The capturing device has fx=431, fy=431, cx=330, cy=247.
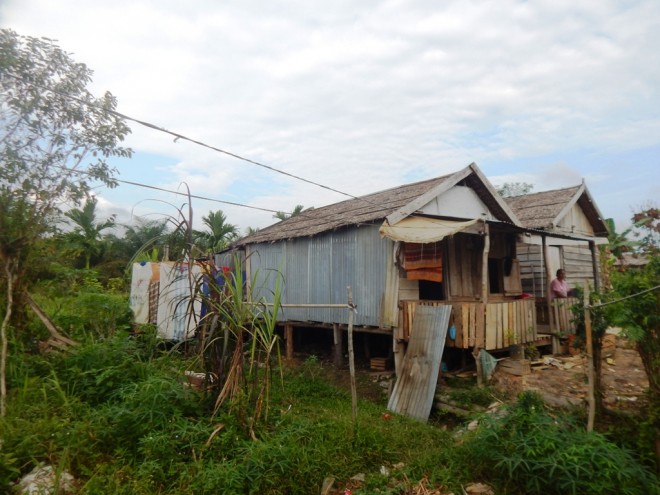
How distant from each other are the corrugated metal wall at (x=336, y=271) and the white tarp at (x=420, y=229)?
1.98ft

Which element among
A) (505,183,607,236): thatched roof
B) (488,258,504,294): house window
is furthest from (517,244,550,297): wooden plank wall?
(488,258,504,294): house window

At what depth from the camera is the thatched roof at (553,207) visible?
12234mm

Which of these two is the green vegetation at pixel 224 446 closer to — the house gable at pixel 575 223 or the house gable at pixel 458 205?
the house gable at pixel 458 205

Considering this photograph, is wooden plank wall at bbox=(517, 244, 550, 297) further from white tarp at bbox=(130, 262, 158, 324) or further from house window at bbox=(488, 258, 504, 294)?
white tarp at bbox=(130, 262, 158, 324)

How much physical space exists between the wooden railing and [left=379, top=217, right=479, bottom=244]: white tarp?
1.47 metres

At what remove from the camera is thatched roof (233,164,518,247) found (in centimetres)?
930

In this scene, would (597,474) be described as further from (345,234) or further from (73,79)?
(73,79)

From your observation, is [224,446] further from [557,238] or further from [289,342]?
[557,238]

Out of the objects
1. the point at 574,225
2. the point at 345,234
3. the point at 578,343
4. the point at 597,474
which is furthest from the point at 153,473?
the point at 574,225

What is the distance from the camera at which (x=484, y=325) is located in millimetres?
7922

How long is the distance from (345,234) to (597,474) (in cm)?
679

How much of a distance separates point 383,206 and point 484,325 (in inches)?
133

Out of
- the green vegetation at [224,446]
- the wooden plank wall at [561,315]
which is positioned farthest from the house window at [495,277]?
the green vegetation at [224,446]

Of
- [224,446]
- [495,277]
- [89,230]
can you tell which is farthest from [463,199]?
[89,230]
